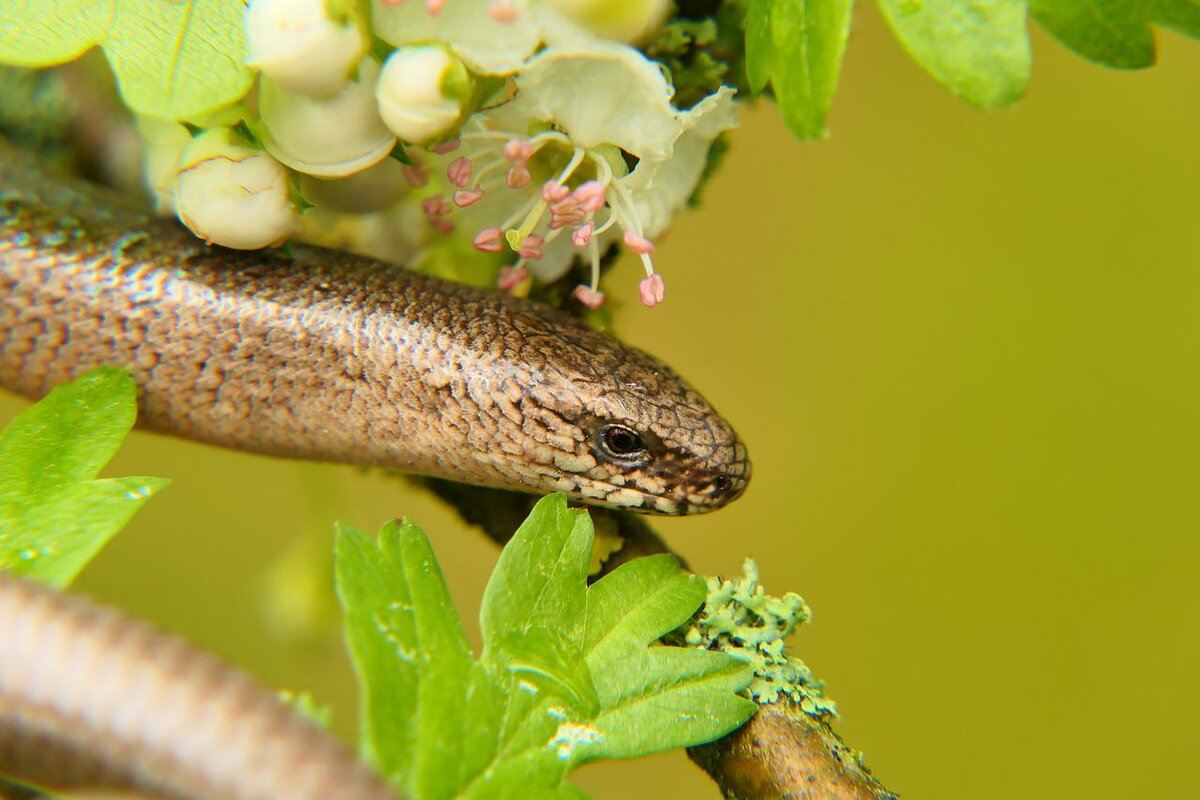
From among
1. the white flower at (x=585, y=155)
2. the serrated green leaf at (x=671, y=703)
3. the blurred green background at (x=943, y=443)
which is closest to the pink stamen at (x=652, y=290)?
the white flower at (x=585, y=155)

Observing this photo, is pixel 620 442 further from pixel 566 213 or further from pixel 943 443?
pixel 943 443

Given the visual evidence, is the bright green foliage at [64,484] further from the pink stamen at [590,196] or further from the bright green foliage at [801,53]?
the bright green foliage at [801,53]

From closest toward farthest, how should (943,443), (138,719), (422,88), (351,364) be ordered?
(138,719), (422,88), (351,364), (943,443)

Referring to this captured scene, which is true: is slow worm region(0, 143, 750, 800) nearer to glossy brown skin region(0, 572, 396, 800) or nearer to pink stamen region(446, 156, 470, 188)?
pink stamen region(446, 156, 470, 188)

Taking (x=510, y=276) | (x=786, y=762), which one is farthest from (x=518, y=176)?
(x=786, y=762)

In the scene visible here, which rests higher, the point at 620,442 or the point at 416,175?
the point at 416,175

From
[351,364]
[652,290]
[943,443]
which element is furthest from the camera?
[943,443]

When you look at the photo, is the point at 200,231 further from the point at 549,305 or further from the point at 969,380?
the point at 969,380
